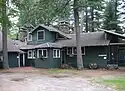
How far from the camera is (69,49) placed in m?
33.4

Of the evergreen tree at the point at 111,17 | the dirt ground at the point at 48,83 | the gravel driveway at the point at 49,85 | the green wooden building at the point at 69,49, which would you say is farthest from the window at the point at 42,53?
the evergreen tree at the point at 111,17

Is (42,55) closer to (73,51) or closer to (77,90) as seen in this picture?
(73,51)

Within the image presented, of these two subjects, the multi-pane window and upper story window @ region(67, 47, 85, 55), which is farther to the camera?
the multi-pane window

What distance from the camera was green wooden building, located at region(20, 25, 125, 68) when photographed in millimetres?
31234

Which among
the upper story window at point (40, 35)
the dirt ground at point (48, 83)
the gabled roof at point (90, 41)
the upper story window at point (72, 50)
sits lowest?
the dirt ground at point (48, 83)

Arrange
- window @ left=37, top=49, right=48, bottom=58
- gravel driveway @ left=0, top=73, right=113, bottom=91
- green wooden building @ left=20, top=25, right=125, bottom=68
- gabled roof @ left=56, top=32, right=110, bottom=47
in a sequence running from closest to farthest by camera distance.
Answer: gravel driveway @ left=0, top=73, right=113, bottom=91 < gabled roof @ left=56, top=32, right=110, bottom=47 < green wooden building @ left=20, top=25, right=125, bottom=68 < window @ left=37, top=49, right=48, bottom=58

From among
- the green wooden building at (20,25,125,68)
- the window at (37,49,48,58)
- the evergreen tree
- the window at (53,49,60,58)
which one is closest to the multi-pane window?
the green wooden building at (20,25,125,68)

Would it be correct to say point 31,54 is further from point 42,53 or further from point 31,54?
point 42,53

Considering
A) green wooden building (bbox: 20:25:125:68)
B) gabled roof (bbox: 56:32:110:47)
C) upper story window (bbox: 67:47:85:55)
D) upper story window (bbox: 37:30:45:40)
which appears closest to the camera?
gabled roof (bbox: 56:32:110:47)

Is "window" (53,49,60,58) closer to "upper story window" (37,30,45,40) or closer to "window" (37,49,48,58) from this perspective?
"window" (37,49,48,58)

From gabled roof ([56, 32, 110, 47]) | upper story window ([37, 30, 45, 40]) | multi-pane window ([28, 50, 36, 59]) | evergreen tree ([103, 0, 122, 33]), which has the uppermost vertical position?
evergreen tree ([103, 0, 122, 33])

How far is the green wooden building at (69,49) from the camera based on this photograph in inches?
1230

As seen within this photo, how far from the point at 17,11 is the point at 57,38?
8.86 meters

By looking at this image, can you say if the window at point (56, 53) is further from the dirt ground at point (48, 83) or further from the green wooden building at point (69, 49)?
the dirt ground at point (48, 83)
